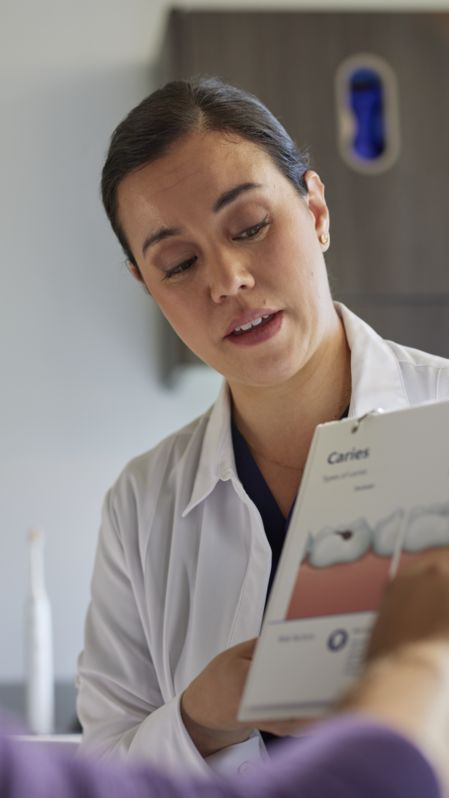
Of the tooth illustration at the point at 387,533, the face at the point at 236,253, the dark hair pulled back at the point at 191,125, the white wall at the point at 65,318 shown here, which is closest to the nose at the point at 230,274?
the face at the point at 236,253

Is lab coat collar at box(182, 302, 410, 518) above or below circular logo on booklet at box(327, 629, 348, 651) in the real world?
below

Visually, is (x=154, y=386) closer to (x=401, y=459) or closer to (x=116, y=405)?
(x=116, y=405)

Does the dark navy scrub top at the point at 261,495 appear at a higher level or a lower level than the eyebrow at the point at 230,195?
lower

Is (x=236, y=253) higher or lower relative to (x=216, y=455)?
higher

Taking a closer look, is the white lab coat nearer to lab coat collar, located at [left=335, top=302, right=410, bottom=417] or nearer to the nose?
lab coat collar, located at [left=335, top=302, right=410, bottom=417]

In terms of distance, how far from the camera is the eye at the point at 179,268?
52.9 inches

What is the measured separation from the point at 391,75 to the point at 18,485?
136cm

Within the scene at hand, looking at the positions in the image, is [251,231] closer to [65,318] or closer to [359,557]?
[359,557]

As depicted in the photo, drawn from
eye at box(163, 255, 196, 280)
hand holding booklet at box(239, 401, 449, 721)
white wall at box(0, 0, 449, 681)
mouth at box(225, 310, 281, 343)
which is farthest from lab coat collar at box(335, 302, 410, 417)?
white wall at box(0, 0, 449, 681)

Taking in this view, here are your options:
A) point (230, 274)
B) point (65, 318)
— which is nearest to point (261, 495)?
point (230, 274)

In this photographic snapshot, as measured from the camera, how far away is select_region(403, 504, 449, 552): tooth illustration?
76cm

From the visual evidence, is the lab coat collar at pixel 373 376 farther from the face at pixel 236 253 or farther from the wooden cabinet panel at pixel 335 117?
the wooden cabinet panel at pixel 335 117

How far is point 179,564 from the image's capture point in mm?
1401

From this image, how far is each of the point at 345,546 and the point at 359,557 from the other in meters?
0.02
